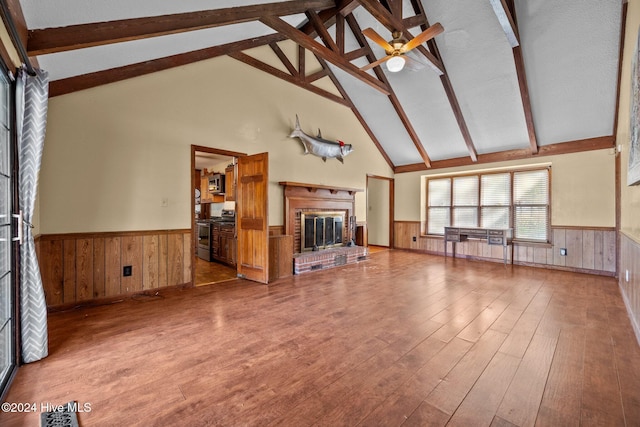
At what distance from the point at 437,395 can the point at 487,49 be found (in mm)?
5177

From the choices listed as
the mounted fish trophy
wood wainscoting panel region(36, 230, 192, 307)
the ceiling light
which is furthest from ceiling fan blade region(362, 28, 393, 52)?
wood wainscoting panel region(36, 230, 192, 307)

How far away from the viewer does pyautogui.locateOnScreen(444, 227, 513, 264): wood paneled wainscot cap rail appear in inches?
226

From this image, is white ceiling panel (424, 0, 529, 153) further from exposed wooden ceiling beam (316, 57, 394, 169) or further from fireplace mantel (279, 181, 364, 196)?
fireplace mantel (279, 181, 364, 196)

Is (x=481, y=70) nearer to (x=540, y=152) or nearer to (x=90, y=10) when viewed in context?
(x=540, y=152)

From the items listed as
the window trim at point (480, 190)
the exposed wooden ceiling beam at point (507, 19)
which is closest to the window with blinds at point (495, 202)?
the window trim at point (480, 190)

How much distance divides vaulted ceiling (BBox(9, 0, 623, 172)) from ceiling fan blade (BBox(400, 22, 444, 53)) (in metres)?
0.50

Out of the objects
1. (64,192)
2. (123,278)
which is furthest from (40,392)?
(64,192)

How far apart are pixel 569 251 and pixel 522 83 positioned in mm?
3356

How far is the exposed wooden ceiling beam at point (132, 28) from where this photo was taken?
2.05 meters

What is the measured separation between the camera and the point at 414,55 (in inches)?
159

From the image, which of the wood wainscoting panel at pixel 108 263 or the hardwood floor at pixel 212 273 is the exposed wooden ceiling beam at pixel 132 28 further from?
the hardwood floor at pixel 212 273

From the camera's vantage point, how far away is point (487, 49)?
4.53 metres

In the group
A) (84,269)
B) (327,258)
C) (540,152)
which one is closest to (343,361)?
(84,269)

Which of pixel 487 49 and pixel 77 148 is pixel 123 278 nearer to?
pixel 77 148
